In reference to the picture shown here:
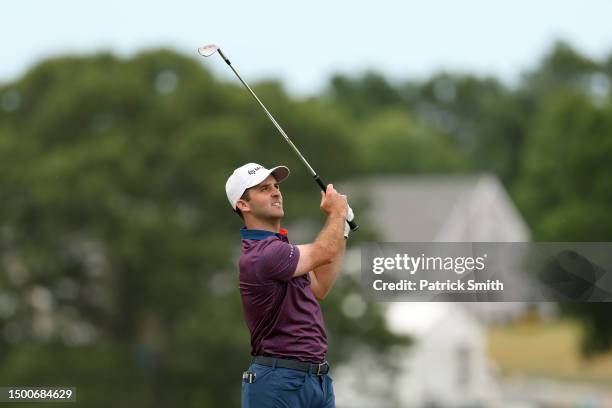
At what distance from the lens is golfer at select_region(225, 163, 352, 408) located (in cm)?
538

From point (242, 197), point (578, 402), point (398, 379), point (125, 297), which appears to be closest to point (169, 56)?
point (125, 297)

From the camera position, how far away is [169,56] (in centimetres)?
3397

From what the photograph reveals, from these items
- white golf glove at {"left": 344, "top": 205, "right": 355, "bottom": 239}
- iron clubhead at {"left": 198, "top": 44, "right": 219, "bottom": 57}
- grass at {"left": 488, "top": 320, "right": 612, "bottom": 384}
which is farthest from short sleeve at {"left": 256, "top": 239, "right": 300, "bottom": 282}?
grass at {"left": 488, "top": 320, "right": 612, "bottom": 384}

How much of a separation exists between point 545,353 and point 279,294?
160ft

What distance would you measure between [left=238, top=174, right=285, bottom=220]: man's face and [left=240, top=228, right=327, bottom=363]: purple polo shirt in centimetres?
8

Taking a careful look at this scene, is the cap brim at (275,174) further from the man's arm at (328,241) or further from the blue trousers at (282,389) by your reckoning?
the blue trousers at (282,389)

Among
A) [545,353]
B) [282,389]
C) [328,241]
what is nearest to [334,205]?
[328,241]

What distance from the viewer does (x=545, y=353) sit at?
52750 millimetres

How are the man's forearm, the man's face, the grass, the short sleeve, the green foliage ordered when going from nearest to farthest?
the short sleeve, the man's face, the man's forearm, the green foliage, the grass

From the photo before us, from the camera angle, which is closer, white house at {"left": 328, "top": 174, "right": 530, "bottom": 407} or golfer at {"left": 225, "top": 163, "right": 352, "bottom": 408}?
golfer at {"left": 225, "top": 163, "right": 352, "bottom": 408}

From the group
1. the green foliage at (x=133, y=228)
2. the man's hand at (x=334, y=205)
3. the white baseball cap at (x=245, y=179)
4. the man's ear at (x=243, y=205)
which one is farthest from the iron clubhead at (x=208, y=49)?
the green foliage at (x=133, y=228)

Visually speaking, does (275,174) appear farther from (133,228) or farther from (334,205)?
(133,228)

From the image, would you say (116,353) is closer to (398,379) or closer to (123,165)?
(123,165)

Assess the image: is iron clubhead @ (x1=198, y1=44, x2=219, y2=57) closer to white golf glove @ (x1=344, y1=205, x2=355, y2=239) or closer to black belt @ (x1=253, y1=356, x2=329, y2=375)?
white golf glove @ (x1=344, y1=205, x2=355, y2=239)
